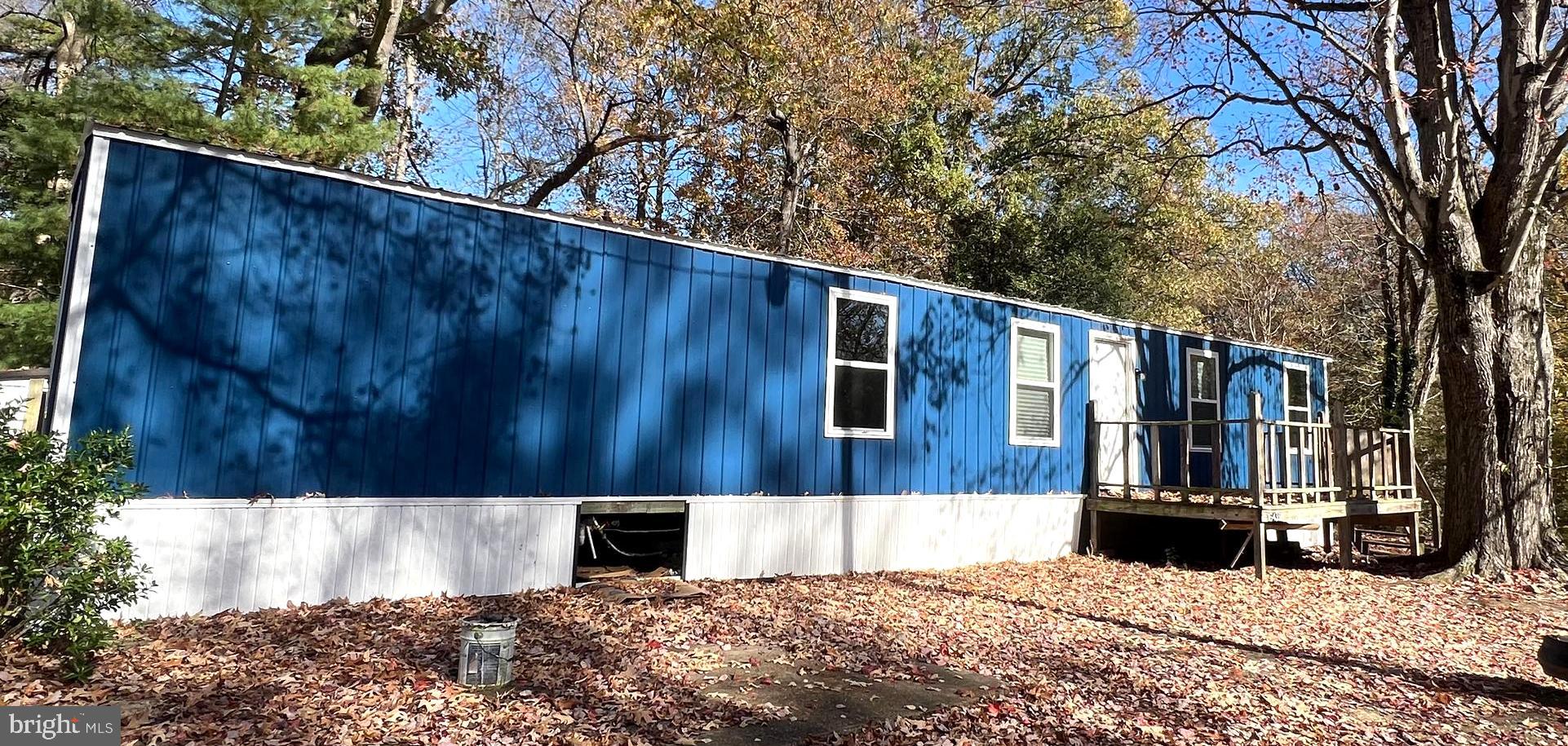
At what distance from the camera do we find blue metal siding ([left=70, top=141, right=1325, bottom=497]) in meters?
5.54

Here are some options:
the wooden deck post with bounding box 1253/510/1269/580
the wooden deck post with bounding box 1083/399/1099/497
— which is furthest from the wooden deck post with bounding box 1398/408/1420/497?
the wooden deck post with bounding box 1083/399/1099/497

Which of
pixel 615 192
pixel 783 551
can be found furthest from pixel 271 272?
pixel 615 192

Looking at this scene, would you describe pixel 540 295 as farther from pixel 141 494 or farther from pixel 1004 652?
pixel 1004 652

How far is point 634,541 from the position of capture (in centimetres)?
787

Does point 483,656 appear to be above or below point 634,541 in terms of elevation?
below

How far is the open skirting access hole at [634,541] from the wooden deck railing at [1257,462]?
5.74 meters

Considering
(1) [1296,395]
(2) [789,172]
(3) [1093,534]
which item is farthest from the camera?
(2) [789,172]

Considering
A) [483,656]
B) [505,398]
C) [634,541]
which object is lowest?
[483,656]

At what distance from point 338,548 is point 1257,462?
875cm

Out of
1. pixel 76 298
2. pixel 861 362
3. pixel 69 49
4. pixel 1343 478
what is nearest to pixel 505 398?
pixel 76 298

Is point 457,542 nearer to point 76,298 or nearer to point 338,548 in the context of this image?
point 338,548

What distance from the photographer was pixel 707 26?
15.2 metres

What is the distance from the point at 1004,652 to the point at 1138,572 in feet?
14.5

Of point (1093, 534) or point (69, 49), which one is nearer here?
point (1093, 534)
